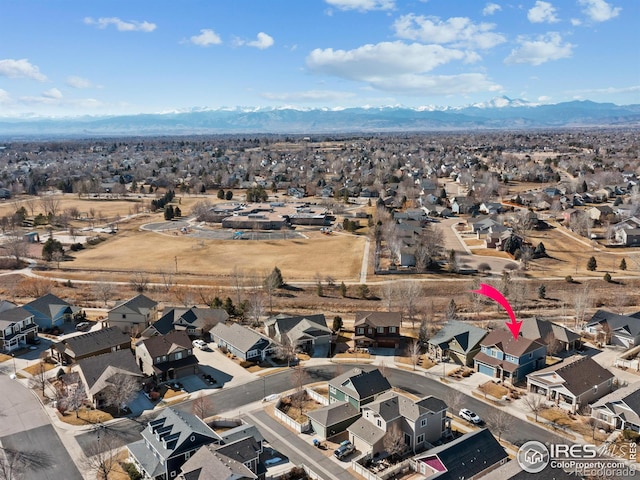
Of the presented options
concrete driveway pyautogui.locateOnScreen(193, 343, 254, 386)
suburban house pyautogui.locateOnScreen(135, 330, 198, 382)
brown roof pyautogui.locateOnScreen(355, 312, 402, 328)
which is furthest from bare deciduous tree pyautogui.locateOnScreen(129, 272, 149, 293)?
brown roof pyautogui.locateOnScreen(355, 312, 402, 328)

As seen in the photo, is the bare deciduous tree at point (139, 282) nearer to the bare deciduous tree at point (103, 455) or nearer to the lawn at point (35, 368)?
the lawn at point (35, 368)

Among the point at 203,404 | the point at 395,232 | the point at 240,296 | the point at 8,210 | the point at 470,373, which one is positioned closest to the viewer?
the point at 203,404

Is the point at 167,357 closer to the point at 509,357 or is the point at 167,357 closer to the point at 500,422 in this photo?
the point at 500,422

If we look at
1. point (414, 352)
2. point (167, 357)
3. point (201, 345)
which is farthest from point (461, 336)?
point (167, 357)

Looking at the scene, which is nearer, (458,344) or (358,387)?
(358,387)

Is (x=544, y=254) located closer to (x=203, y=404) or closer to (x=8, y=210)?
(x=203, y=404)

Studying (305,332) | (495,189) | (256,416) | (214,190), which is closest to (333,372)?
(305,332)
